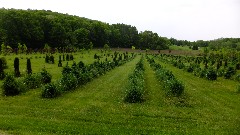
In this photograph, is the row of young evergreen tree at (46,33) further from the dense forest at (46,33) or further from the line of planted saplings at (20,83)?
the line of planted saplings at (20,83)

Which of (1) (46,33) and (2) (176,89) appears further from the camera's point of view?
(1) (46,33)

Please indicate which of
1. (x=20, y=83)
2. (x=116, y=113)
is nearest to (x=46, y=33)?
(x=20, y=83)

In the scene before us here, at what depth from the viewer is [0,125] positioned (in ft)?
61.2

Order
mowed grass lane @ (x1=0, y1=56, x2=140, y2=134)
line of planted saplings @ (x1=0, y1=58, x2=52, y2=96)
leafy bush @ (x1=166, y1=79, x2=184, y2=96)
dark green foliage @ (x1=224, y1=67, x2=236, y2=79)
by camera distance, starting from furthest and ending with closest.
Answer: dark green foliage @ (x1=224, y1=67, x2=236, y2=79) → leafy bush @ (x1=166, y1=79, x2=184, y2=96) → line of planted saplings @ (x1=0, y1=58, x2=52, y2=96) → mowed grass lane @ (x1=0, y1=56, x2=140, y2=134)

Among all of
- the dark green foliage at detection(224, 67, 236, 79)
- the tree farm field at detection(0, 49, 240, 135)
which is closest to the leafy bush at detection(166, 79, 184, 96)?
the tree farm field at detection(0, 49, 240, 135)

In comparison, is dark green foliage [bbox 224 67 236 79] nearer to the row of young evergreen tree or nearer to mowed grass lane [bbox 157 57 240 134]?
mowed grass lane [bbox 157 57 240 134]

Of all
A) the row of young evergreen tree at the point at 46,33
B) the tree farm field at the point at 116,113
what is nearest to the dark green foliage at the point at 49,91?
the tree farm field at the point at 116,113

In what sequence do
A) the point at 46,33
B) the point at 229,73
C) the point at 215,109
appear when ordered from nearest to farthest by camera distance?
the point at 215,109, the point at 229,73, the point at 46,33

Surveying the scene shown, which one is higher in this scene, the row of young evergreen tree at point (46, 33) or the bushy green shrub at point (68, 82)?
the row of young evergreen tree at point (46, 33)

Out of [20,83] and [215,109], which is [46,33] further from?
[215,109]

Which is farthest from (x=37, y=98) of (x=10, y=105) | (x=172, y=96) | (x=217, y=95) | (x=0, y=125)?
(x=217, y=95)

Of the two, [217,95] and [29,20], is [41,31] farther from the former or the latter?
[217,95]

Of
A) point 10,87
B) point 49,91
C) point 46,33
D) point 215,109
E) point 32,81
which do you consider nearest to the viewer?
point 215,109

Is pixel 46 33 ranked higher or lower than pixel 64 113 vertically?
higher
